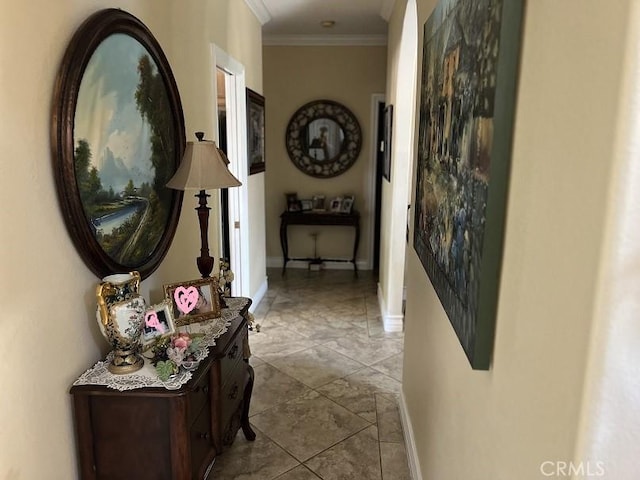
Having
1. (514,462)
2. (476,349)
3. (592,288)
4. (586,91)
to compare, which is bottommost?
(514,462)

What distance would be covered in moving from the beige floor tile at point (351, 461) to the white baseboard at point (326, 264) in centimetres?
349

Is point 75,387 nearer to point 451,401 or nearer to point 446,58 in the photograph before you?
point 451,401

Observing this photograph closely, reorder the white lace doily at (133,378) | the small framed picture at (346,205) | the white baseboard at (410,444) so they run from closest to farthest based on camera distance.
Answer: the white lace doily at (133,378) < the white baseboard at (410,444) < the small framed picture at (346,205)

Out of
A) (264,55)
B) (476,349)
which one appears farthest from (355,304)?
(476,349)

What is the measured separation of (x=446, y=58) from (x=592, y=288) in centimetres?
112

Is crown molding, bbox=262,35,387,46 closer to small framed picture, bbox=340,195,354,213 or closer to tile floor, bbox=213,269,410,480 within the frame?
small framed picture, bbox=340,195,354,213

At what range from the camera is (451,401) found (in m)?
1.53

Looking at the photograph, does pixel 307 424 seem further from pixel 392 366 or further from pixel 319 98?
pixel 319 98

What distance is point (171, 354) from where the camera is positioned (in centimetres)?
167

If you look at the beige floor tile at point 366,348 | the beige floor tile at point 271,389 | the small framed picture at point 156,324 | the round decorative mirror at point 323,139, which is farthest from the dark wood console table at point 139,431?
the round decorative mirror at point 323,139

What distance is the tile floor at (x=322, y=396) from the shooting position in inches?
92.8

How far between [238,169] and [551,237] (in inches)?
128

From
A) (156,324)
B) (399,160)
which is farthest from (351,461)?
(399,160)

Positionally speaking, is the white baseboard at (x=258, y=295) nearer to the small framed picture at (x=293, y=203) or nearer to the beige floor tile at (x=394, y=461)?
the small framed picture at (x=293, y=203)
